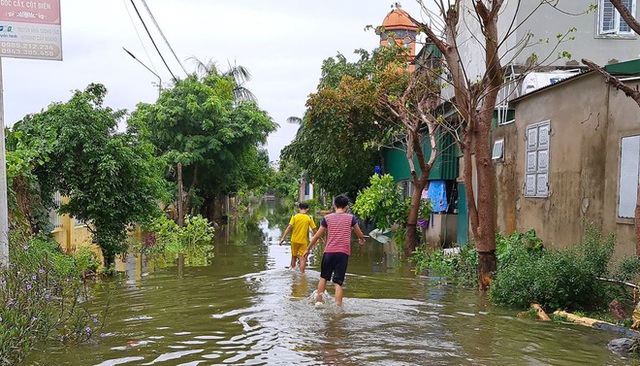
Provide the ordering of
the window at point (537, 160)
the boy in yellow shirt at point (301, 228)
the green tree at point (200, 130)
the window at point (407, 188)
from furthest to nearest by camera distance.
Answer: the green tree at point (200, 130) → the window at point (407, 188) → the boy in yellow shirt at point (301, 228) → the window at point (537, 160)

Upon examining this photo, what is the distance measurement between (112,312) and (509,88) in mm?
11813

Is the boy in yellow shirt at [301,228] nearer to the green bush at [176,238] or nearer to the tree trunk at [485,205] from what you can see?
the tree trunk at [485,205]

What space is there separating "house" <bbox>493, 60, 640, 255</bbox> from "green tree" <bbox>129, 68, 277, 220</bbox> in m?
16.0

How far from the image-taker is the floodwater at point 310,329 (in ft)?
21.4

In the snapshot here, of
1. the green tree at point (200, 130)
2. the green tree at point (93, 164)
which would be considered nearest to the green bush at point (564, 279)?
the green tree at point (93, 164)

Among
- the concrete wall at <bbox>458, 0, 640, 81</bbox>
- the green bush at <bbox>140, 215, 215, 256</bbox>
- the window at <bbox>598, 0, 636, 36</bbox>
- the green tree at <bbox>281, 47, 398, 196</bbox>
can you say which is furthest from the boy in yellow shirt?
the window at <bbox>598, 0, 636, 36</bbox>

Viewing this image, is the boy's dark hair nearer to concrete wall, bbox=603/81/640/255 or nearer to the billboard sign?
concrete wall, bbox=603/81/640/255

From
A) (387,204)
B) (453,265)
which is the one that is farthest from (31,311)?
(387,204)

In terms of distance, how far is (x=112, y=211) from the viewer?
44.5 feet

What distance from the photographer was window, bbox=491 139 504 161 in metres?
14.4

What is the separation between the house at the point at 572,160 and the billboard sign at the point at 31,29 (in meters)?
7.93

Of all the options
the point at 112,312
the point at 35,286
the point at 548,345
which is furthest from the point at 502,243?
the point at 35,286

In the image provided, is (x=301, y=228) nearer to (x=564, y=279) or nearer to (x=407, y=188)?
(x=564, y=279)

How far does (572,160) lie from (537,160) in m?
1.39
